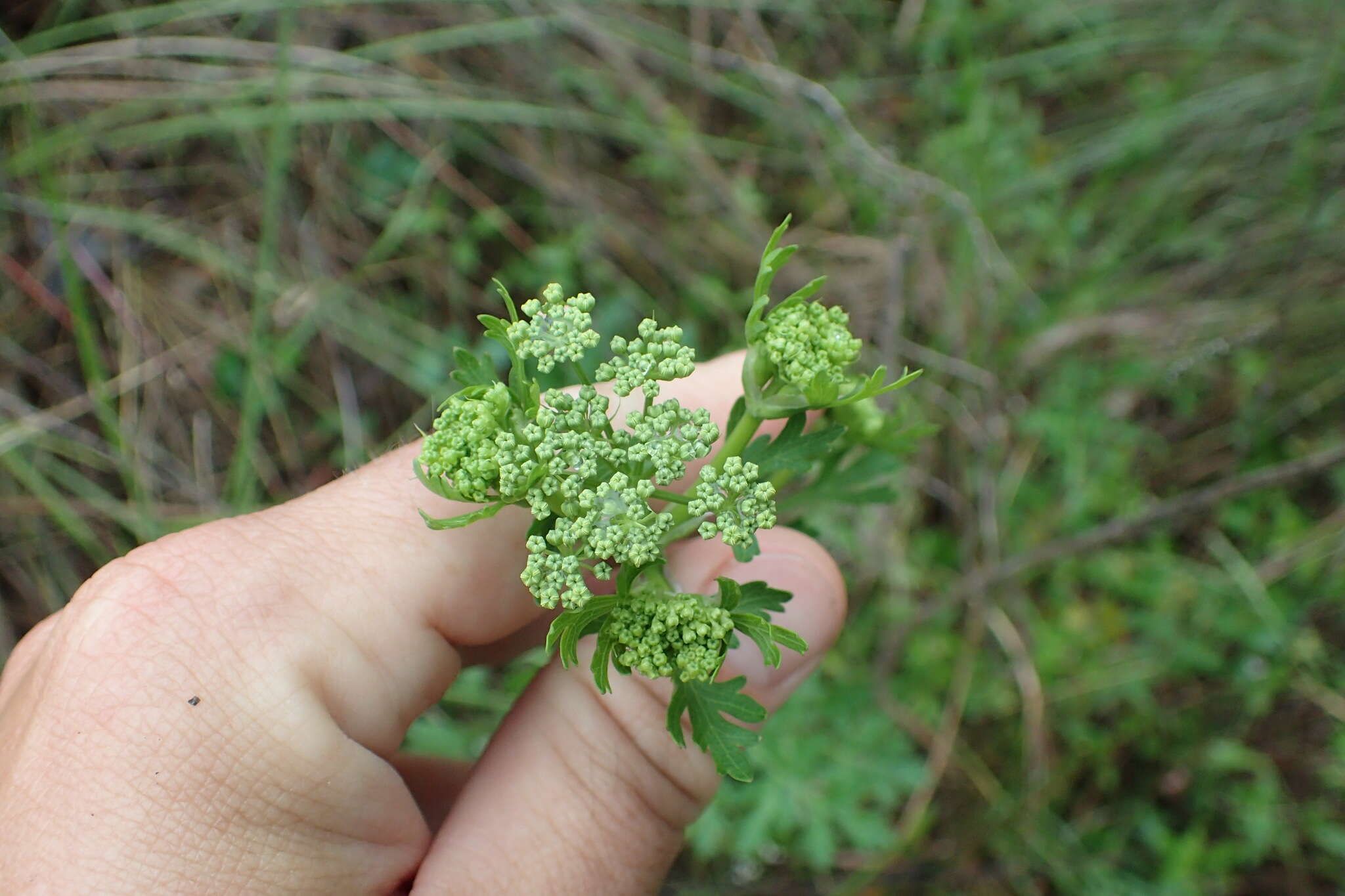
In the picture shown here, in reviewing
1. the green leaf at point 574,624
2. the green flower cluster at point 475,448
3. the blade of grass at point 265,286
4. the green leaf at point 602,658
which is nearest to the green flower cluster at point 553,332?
the green flower cluster at point 475,448

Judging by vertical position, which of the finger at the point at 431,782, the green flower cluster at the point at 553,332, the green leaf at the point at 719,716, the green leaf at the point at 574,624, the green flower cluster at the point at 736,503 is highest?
the green flower cluster at the point at 553,332

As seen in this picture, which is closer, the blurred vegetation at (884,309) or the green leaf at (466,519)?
the green leaf at (466,519)

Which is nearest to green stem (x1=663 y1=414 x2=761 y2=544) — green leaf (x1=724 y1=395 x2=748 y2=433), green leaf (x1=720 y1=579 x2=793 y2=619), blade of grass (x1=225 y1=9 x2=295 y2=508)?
green leaf (x1=724 y1=395 x2=748 y2=433)

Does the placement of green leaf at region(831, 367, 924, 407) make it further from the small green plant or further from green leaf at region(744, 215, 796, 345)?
green leaf at region(744, 215, 796, 345)

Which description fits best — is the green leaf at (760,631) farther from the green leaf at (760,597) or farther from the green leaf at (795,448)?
the green leaf at (795,448)

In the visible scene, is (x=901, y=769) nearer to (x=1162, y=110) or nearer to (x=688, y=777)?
(x=688, y=777)

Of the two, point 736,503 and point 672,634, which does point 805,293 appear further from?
point 672,634
